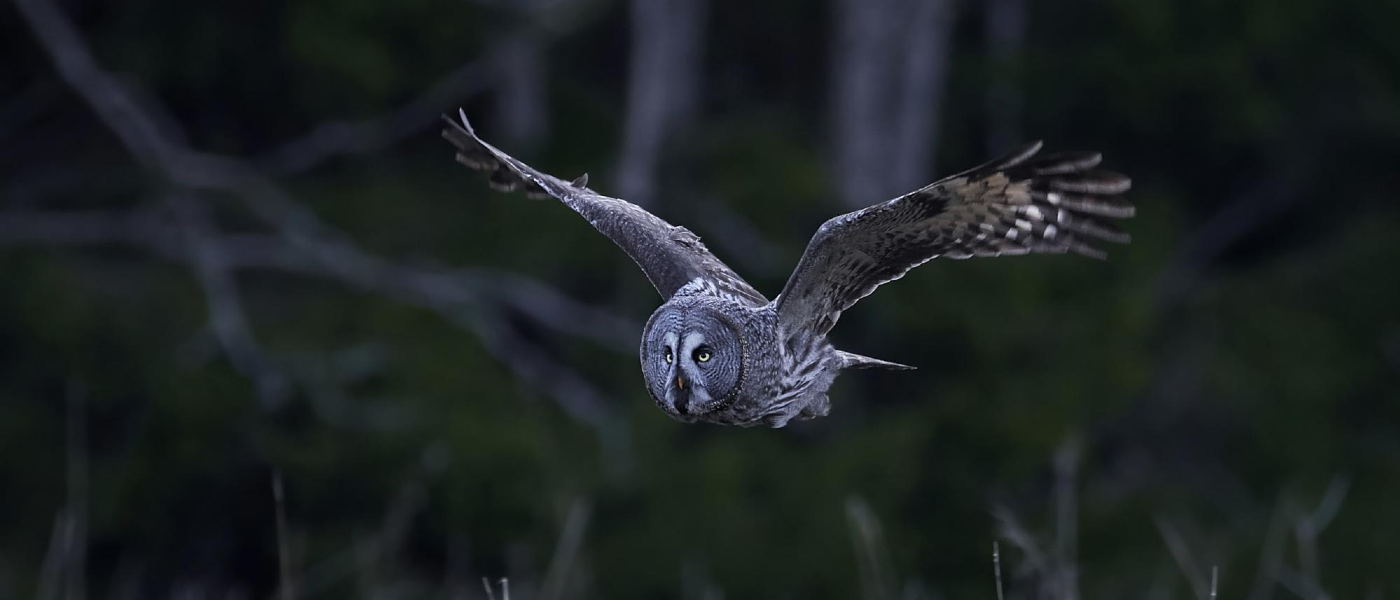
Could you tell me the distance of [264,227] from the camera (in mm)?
12109

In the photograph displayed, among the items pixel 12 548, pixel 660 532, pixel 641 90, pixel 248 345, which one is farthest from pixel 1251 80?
pixel 12 548

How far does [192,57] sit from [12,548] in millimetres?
3429

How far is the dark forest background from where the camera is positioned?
445 inches

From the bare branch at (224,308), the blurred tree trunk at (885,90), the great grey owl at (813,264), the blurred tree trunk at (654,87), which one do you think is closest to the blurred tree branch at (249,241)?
the bare branch at (224,308)

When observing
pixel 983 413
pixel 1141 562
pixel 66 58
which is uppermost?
pixel 66 58

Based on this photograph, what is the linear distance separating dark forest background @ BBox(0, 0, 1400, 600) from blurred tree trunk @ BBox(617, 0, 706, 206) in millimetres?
39

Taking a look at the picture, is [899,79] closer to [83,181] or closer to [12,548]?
[83,181]

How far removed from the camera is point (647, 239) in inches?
222

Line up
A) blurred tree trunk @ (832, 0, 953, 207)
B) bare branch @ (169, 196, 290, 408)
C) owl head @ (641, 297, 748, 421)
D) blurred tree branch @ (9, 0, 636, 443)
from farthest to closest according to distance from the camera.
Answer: blurred tree trunk @ (832, 0, 953, 207) → blurred tree branch @ (9, 0, 636, 443) → bare branch @ (169, 196, 290, 408) → owl head @ (641, 297, 748, 421)

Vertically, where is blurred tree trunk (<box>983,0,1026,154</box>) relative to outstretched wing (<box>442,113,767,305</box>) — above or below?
above

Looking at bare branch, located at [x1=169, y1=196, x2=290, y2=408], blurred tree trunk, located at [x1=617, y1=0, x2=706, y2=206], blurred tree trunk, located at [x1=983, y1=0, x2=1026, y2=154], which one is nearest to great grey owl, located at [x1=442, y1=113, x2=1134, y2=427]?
bare branch, located at [x1=169, y1=196, x2=290, y2=408]

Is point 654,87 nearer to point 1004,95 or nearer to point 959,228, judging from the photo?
point 1004,95

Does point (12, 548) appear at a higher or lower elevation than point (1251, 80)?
lower

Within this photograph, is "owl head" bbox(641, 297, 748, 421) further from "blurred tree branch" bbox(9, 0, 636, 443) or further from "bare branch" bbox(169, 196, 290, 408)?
"blurred tree branch" bbox(9, 0, 636, 443)
